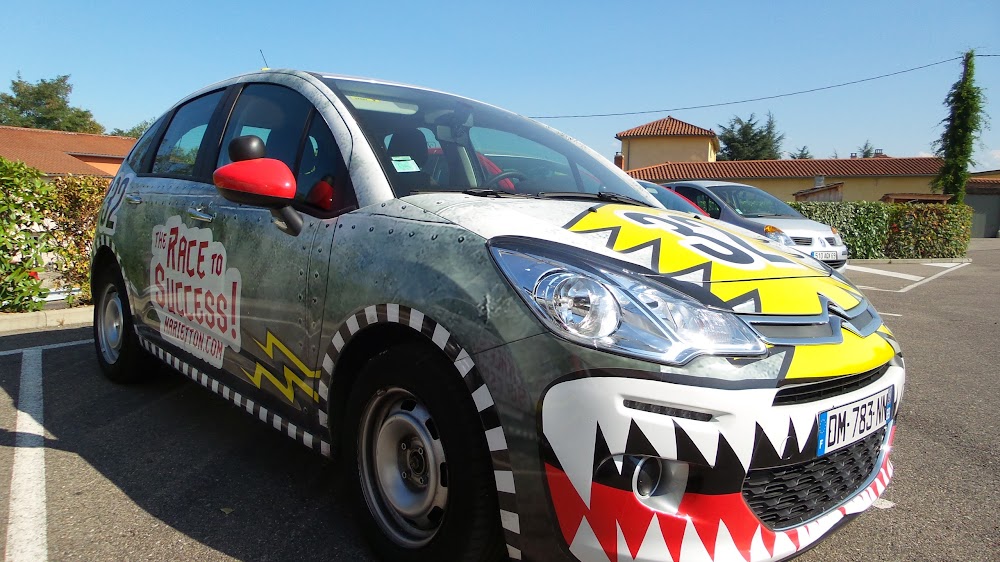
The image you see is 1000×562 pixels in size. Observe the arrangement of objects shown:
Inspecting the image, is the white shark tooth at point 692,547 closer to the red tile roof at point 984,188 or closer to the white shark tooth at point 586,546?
the white shark tooth at point 586,546

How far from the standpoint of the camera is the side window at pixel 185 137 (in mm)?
3299

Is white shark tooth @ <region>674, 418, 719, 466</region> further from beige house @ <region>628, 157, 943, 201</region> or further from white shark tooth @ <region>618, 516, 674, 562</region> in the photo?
beige house @ <region>628, 157, 943, 201</region>

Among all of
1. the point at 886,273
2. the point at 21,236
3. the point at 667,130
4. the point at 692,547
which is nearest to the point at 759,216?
the point at 886,273

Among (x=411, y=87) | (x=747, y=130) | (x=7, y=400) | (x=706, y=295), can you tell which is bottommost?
(x=7, y=400)

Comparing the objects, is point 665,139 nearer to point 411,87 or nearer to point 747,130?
point 747,130

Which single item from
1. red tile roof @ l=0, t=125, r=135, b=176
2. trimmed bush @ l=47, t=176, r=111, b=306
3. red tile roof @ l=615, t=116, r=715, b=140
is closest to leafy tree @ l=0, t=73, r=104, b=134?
red tile roof @ l=0, t=125, r=135, b=176

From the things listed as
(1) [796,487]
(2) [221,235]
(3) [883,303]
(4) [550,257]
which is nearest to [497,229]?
(4) [550,257]

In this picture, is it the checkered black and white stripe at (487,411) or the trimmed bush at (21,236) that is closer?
the checkered black and white stripe at (487,411)

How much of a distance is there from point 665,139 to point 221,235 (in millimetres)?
46096

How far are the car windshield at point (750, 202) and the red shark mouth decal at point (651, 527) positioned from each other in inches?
334

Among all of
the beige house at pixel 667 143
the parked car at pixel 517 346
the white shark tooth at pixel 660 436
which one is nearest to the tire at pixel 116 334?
the parked car at pixel 517 346

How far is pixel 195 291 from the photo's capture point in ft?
9.55

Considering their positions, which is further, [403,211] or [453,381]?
[403,211]

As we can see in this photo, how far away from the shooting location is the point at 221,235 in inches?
108
